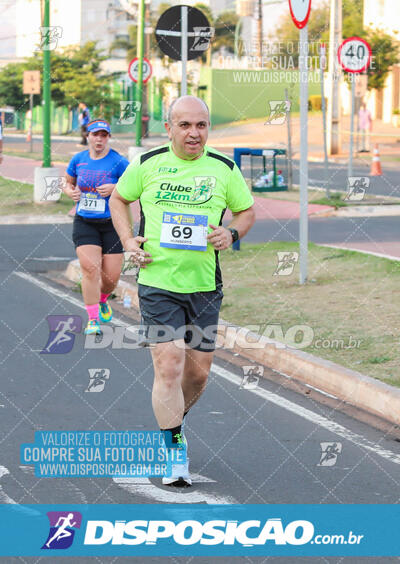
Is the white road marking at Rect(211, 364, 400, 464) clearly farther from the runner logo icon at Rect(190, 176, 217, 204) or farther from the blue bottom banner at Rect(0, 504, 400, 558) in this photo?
the runner logo icon at Rect(190, 176, 217, 204)

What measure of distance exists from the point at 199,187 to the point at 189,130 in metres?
0.31

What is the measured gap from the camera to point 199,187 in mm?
6246

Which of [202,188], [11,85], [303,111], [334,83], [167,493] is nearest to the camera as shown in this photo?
[167,493]

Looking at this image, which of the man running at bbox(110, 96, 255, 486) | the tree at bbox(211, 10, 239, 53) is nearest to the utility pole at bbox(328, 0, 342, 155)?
the man running at bbox(110, 96, 255, 486)

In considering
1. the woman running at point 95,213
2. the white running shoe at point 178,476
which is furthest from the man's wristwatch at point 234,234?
the woman running at point 95,213

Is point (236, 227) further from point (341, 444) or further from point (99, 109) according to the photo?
point (99, 109)

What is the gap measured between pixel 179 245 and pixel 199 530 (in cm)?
155

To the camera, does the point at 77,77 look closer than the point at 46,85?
No

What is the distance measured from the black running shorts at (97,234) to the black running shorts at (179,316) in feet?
13.4

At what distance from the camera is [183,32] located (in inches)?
530

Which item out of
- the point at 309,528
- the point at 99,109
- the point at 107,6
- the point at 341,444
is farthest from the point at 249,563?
the point at 107,6

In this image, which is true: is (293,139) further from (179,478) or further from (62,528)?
(62,528)

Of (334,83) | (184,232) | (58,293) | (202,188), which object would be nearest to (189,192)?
(202,188)

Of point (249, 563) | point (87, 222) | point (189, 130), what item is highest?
point (189, 130)
